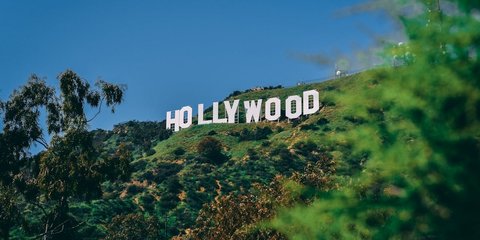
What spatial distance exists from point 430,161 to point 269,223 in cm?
158

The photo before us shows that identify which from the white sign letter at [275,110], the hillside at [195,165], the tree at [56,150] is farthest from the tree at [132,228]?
the white sign letter at [275,110]

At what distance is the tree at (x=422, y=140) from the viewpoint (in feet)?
13.5

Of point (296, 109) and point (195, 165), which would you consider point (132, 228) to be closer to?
point (195, 165)

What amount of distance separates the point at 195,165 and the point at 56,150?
164ft

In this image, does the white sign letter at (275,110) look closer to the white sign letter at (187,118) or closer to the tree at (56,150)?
the white sign letter at (187,118)

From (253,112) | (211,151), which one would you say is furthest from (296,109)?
(211,151)

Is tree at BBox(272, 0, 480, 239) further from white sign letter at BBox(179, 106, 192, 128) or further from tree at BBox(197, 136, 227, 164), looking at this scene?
white sign letter at BBox(179, 106, 192, 128)

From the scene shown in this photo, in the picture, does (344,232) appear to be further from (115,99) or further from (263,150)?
(263,150)

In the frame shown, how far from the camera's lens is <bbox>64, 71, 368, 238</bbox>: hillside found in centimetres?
6228

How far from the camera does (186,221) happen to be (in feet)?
194

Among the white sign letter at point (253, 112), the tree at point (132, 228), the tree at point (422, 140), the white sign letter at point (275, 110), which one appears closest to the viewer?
the tree at point (422, 140)

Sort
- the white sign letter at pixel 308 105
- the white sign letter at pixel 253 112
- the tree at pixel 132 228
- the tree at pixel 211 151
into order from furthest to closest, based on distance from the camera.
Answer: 1. the white sign letter at pixel 253 112
2. the white sign letter at pixel 308 105
3. the tree at pixel 211 151
4. the tree at pixel 132 228

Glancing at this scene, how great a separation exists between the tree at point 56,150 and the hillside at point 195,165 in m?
8.44

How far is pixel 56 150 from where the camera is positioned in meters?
31.1
